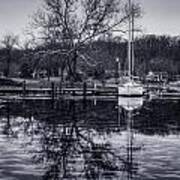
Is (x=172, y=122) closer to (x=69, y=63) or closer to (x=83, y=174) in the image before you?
(x=83, y=174)

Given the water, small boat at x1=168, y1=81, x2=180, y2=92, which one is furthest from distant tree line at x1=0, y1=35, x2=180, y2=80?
the water

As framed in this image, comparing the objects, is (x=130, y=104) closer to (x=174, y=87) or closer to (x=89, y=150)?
(x=89, y=150)

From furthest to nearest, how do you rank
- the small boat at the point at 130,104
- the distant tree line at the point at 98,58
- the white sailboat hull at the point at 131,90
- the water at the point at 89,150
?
the distant tree line at the point at 98,58 < the white sailboat hull at the point at 131,90 < the small boat at the point at 130,104 < the water at the point at 89,150

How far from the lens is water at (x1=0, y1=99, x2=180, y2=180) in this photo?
8438mm

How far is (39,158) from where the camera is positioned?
10109mm

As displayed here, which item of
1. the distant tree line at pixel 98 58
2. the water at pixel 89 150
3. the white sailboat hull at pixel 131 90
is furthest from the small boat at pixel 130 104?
the distant tree line at pixel 98 58

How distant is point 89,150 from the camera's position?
1128 centimetres

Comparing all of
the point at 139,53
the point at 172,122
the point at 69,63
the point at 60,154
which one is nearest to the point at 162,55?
the point at 139,53

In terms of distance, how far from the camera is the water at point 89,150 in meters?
8.44

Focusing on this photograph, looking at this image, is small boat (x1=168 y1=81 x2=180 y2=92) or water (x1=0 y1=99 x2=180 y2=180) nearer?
water (x1=0 y1=99 x2=180 y2=180)

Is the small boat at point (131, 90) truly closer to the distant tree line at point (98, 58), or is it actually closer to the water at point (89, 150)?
the distant tree line at point (98, 58)

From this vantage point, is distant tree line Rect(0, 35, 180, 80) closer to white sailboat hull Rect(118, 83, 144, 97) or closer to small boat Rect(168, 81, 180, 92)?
small boat Rect(168, 81, 180, 92)

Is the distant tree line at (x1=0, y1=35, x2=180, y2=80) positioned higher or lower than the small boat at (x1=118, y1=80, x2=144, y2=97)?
higher

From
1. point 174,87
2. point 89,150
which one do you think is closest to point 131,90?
point 174,87
